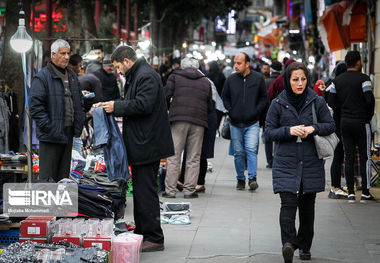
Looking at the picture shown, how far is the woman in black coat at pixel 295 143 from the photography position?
265 inches

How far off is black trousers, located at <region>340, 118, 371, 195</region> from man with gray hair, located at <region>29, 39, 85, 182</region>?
12.5ft

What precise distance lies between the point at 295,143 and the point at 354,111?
3736 mm

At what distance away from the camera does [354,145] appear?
1044 centimetres

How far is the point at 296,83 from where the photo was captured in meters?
6.79

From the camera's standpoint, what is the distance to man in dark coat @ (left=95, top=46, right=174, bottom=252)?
705 centimetres

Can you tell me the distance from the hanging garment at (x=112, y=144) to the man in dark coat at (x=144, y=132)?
9 centimetres

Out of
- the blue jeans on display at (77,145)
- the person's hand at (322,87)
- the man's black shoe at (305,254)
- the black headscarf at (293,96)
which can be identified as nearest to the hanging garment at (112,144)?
the black headscarf at (293,96)

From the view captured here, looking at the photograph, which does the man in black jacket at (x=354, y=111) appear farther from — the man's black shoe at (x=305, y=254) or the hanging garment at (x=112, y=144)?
the hanging garment at (x=112, y=144)

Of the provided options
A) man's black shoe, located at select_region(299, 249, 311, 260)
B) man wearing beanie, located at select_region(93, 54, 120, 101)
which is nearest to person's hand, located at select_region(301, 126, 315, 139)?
man's black shoe, located at select_region(299, 249, 311, 260)

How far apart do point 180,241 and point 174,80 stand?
11.0 ft

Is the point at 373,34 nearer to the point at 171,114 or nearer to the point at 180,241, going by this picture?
the point at 171,114

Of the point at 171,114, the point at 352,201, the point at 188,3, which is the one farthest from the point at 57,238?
the point at 188,3

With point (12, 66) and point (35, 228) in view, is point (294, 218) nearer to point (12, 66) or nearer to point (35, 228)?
point (35, 228)

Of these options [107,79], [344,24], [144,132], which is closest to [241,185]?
[107,79]
